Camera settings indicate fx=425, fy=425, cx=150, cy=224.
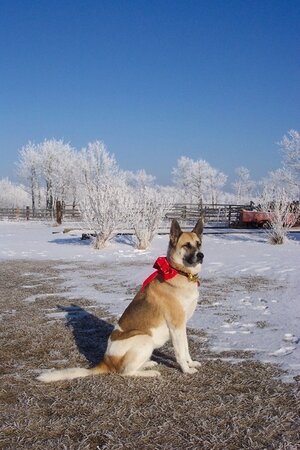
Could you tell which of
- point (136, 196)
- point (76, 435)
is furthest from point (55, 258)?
point (76, 435)

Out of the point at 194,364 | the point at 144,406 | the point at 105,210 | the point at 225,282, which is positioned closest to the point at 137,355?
the point at 144,406

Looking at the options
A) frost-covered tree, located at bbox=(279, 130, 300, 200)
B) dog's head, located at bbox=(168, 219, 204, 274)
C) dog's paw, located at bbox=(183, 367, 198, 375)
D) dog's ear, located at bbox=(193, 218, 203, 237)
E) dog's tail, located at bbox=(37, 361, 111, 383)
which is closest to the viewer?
dog's tail, located at bbox=(37, 361, 111, 383)

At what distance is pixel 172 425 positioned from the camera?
3197 millimetres

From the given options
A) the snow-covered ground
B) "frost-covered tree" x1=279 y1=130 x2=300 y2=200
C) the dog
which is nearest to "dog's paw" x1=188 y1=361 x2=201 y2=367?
the dog

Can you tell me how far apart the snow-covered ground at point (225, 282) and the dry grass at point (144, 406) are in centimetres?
70

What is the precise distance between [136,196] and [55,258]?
5.26 metres

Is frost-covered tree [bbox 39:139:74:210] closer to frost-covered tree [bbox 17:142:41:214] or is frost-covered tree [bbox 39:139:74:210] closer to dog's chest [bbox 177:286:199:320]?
frost-covered tree [bbox 17:142:41:214]

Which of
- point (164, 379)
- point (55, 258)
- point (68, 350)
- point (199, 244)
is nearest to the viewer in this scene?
point (164, 379)

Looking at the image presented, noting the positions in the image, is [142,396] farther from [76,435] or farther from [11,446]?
[11,446]

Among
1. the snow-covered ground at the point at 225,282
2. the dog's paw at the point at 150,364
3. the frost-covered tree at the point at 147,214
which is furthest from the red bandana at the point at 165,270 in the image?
the frost-covered tree at the point at 147,214

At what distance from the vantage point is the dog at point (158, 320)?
157 inches

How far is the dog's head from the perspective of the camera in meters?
4.36

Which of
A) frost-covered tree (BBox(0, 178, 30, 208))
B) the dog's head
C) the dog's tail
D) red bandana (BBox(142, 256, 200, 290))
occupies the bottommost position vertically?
the dog's tail

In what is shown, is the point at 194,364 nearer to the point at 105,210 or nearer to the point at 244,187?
the point at 105,210
